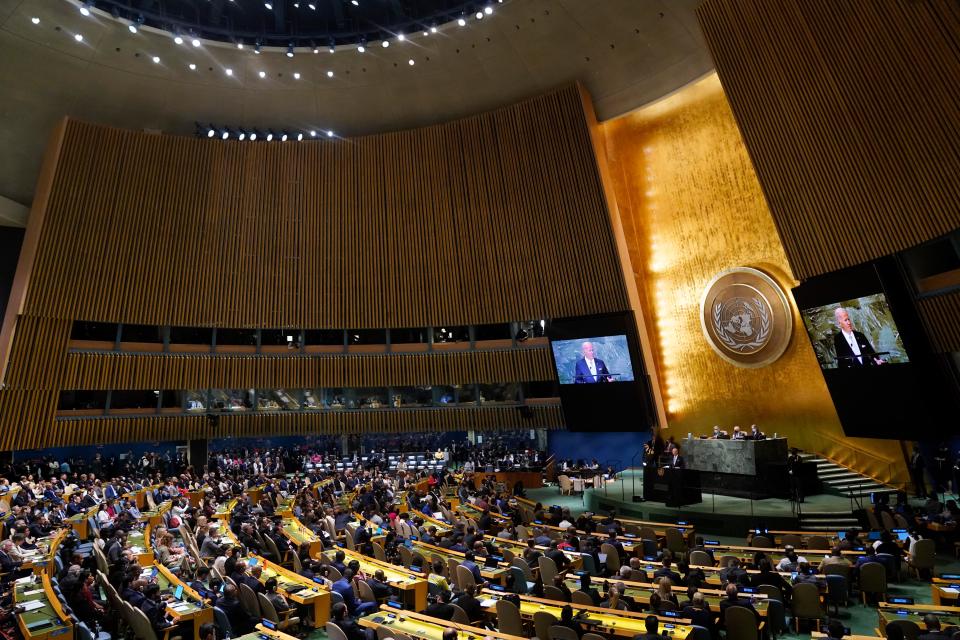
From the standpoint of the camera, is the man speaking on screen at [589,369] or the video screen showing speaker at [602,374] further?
the man speaking on screen at [589,369]

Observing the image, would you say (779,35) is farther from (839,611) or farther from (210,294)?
(210,294)

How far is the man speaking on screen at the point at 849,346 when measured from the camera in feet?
39.9

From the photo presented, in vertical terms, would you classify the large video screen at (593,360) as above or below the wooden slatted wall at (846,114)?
below

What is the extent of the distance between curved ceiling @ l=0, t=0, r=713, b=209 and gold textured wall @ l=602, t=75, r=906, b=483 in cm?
120

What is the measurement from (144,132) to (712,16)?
56.9ft

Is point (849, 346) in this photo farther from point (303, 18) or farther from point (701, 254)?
point (303, 18)

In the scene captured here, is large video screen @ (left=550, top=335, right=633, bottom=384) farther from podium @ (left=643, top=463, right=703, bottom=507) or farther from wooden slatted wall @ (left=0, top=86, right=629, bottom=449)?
podium @ (left=643, top=463, right=703, bottom=507)

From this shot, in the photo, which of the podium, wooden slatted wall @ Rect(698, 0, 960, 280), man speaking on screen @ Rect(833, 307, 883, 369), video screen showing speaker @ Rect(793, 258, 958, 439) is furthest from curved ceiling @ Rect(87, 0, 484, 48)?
the podium

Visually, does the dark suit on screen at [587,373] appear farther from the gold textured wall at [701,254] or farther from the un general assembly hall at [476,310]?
the gold textured wall at [701,254]

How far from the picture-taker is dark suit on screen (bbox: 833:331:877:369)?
12164 millimetres

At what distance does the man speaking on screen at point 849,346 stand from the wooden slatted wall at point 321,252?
284 inches

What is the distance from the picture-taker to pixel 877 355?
12.0m

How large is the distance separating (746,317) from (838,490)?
5.08 metres

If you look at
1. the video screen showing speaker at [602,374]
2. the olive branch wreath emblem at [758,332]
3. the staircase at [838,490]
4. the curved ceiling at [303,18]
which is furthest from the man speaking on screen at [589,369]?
the curved ceiling at [303,18]
